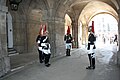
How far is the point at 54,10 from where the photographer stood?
40.6ft

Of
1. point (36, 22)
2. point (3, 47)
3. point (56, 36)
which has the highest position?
point (36, 22)

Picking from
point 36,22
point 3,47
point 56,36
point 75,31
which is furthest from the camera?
point 75,31

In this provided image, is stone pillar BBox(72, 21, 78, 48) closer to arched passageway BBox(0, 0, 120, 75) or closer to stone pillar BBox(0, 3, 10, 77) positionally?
arched passageway BBox(0, 0, 120, 75)

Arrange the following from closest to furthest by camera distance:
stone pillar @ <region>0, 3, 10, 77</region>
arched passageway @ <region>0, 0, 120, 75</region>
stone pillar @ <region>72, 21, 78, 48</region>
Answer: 1. stone pillar @ <region>0, 3, 10, 77</region>
2. arched passageway @ <region>0, 0, 120, 75</region>
3. stone pillar @ <region>72, 21, 78, 48</region>

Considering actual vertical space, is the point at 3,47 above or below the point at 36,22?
below

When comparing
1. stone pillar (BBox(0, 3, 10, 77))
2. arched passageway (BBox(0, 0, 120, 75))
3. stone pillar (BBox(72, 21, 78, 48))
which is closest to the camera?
stone pillar (BBox(0, 3, 10, 77))

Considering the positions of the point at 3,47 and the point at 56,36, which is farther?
the point at 56,36

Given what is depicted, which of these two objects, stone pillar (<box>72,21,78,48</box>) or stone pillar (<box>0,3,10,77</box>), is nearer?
stone pillar (<box>0,3,10,77</box>)

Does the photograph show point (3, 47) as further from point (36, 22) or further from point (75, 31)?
point (75, 31)

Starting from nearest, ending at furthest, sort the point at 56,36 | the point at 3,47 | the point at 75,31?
1. the point at 3,47
2. the point at 56,36
3. the point at 75,31

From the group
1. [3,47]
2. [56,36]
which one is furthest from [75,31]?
[3,47]

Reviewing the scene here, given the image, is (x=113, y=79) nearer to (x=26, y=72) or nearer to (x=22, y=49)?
(x=26, y=72)

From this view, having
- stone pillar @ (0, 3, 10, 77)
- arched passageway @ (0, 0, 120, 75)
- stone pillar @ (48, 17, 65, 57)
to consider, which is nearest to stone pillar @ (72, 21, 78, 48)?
arched passageway @ (0, 0, 120, 75)

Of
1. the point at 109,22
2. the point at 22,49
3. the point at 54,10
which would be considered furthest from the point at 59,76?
the point at 109,22
